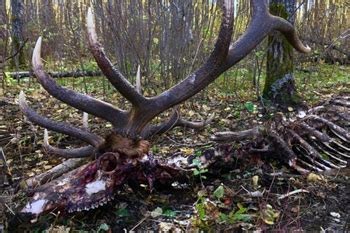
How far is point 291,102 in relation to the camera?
5.28 m

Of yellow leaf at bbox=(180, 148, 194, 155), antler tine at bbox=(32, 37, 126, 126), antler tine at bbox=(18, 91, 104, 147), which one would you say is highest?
antler tine at bbox=(32, 37, 126, 126)

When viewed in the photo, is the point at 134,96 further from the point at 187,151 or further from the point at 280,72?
the point at 280,72

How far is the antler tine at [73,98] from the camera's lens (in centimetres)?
262

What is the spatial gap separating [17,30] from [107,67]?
795cm

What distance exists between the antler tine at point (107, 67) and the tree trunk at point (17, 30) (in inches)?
274

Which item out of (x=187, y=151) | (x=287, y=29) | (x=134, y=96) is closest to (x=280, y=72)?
(x=287, y=29)

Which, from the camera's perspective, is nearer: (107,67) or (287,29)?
(107,67)

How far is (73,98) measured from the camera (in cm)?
265

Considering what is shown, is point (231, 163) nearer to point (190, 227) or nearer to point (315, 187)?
point (315, 187)

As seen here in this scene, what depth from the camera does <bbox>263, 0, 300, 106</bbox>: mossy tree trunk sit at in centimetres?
520

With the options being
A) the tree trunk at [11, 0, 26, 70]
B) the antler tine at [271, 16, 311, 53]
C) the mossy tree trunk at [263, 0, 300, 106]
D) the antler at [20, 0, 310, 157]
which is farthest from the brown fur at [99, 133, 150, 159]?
the tree trunk at [11, 0, 26, 70]

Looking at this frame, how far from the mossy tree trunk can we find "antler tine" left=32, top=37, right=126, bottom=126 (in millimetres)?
3050

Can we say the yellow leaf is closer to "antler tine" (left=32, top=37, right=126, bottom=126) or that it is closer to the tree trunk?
"antler tine" (left=32, top=37, right=126, bottom=126)

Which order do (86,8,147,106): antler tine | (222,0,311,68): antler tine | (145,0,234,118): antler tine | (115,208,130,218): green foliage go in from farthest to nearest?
1. (222,0,311,68): antler tine
2. (145,0,234,118): antler tine
3. (115,208,130,218): green foliage
4. (86,8,147,106): antler tine
